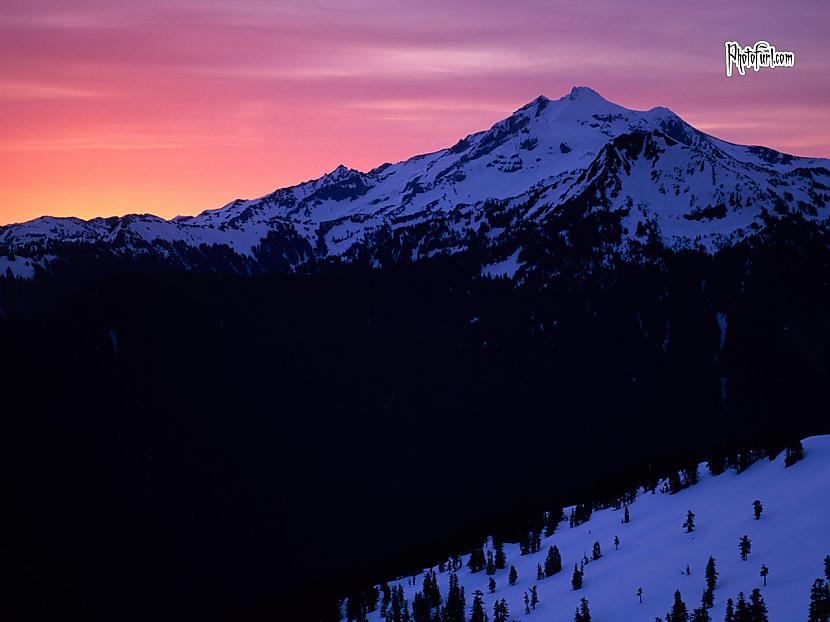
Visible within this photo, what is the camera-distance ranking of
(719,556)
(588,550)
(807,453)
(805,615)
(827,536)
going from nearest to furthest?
(805,615) → (827,536) → (719,556) → (807,453) → (588,550)

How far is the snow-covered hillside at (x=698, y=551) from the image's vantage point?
103688 millimetres

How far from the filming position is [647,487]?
604 feet

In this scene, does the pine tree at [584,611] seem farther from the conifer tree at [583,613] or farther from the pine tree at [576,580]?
the pine tree at [576,580]

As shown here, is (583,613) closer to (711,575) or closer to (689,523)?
(711,575)

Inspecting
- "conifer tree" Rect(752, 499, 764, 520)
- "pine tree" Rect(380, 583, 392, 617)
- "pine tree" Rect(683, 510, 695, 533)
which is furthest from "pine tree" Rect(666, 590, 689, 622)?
"pine tree" Rect(380, 583, 392, 617)

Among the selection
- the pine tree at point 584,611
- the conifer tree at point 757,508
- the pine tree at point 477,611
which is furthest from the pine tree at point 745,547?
the pine tree at point 477,611

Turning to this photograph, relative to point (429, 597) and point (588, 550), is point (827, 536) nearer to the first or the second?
point (588, 550)

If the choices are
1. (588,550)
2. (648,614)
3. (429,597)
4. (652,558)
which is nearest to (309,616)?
(429,597)

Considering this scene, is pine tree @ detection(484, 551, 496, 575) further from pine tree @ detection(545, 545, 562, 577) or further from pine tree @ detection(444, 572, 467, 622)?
pine tree @ detection(545, 545, 562, 577)

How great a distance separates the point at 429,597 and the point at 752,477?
6036 centimetres

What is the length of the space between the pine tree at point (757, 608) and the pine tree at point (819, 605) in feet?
13.9

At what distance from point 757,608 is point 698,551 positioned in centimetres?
3208

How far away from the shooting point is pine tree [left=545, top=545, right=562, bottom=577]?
148 metres

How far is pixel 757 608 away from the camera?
90625mm
